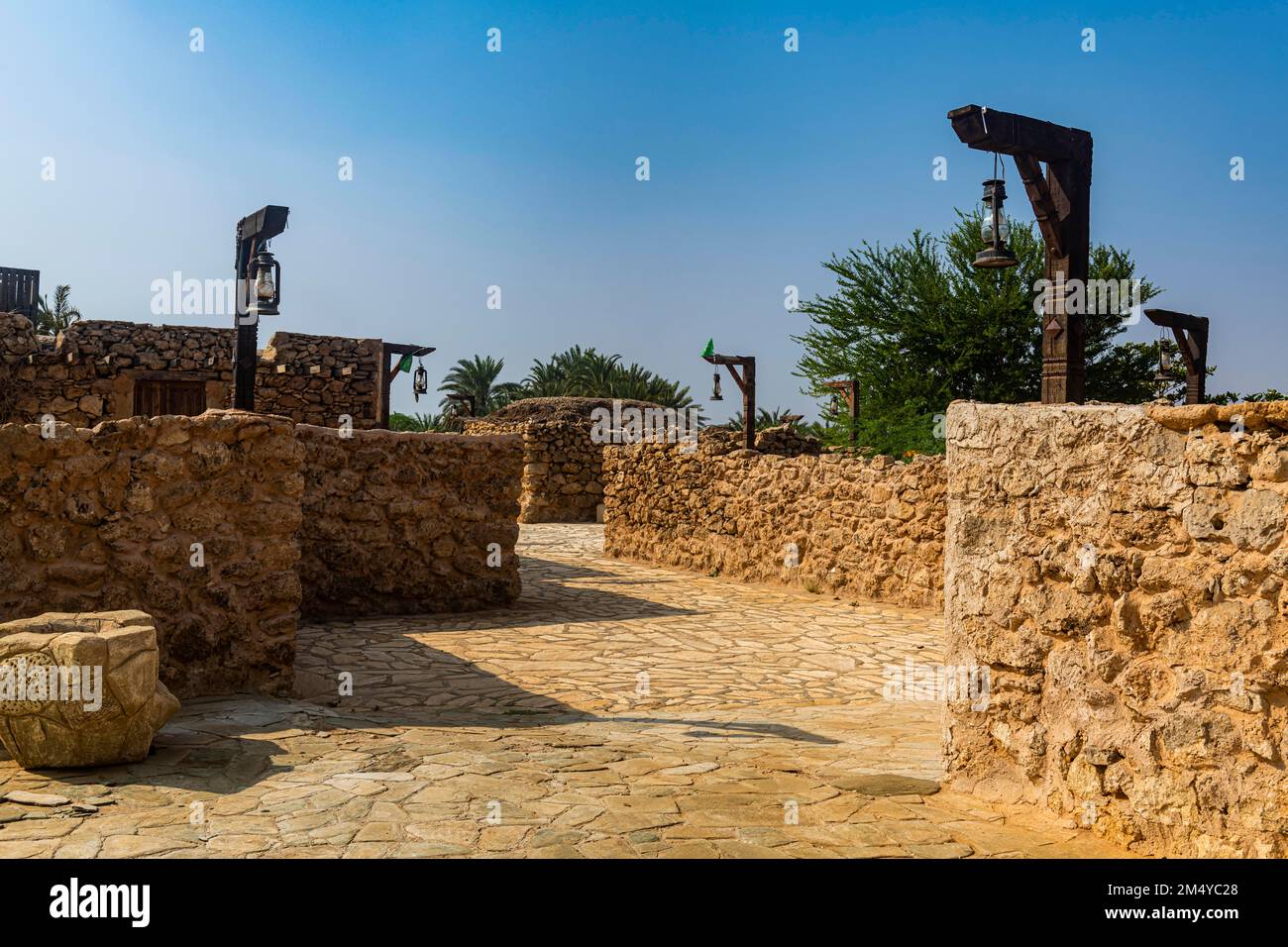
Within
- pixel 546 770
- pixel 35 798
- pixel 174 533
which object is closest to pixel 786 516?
pixel 174 533

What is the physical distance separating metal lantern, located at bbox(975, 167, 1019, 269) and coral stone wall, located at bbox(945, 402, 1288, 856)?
126 inches

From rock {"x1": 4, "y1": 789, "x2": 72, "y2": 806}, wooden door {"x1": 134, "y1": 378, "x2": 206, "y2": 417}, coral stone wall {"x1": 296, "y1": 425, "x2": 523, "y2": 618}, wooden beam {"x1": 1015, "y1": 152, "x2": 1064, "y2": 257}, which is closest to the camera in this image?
rock {"x1": 4, "y1": 789, "x2": 72, "y2": 806}

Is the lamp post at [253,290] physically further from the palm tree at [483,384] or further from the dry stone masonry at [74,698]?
the palm tree at [483,384]

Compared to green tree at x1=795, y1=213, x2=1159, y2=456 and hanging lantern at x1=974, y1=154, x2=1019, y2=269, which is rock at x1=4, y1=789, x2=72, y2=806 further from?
green tree at x1=795, y1=213, x2=1159, y2=456

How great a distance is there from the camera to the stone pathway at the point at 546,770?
3.48m

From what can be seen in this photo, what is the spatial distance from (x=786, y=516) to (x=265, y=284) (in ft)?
21.5

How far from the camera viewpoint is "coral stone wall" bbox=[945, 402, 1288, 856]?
10.6ft

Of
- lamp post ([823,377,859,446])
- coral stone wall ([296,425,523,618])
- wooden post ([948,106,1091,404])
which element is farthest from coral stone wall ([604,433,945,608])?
wooden post ([948,106,1091,404])

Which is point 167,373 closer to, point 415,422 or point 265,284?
point 265,284

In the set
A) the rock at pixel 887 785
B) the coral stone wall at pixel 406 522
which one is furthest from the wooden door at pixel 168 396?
the rock at pixel 887 785

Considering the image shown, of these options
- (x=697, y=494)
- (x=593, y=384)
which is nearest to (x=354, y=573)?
(x=697, y=494)

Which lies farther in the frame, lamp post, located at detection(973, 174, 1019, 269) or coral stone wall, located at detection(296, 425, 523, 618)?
coral stone wall, located at detection(296, 425, 523, 618)
